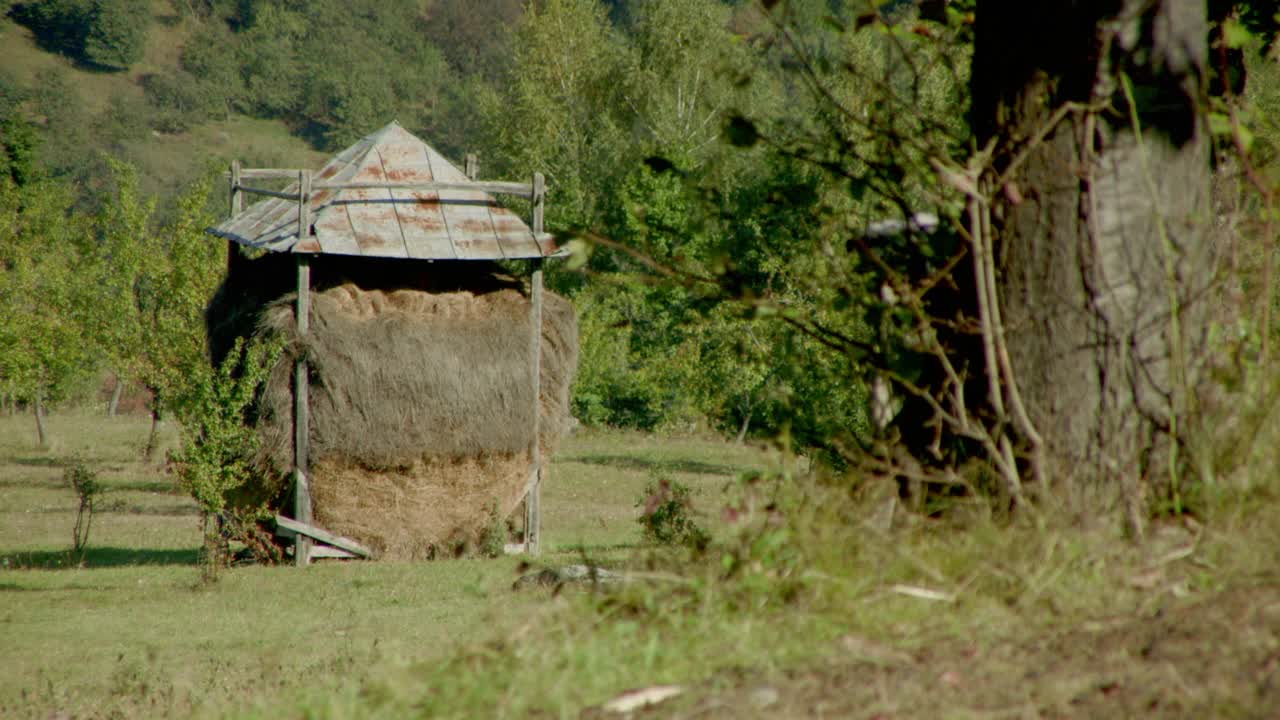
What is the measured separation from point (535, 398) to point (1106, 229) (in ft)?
39.7

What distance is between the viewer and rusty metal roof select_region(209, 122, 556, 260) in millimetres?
13797

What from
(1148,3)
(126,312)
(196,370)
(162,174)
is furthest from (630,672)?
(162,174)

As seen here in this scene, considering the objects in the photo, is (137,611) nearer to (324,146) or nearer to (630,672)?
(630,672)

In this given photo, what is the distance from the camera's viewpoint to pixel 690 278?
12.5 ft

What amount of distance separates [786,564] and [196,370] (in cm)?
1163

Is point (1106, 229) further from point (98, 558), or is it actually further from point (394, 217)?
point (98, 558)

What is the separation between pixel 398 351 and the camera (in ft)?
46.1

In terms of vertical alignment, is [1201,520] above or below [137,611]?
above

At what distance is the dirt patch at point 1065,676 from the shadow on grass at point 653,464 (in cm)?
2200

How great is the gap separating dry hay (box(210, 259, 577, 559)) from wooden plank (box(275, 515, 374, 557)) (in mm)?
118

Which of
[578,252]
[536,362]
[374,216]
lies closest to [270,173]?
[374,216]

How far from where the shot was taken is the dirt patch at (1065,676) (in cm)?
221

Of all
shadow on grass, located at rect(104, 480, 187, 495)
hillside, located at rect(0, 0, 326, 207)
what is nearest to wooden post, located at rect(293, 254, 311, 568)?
shadow on grass, located at rect(104, 480, 187, 495)

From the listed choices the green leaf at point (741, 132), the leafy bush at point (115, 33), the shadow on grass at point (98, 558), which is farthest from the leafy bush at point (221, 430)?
the leafy bush at point (115, 33)
